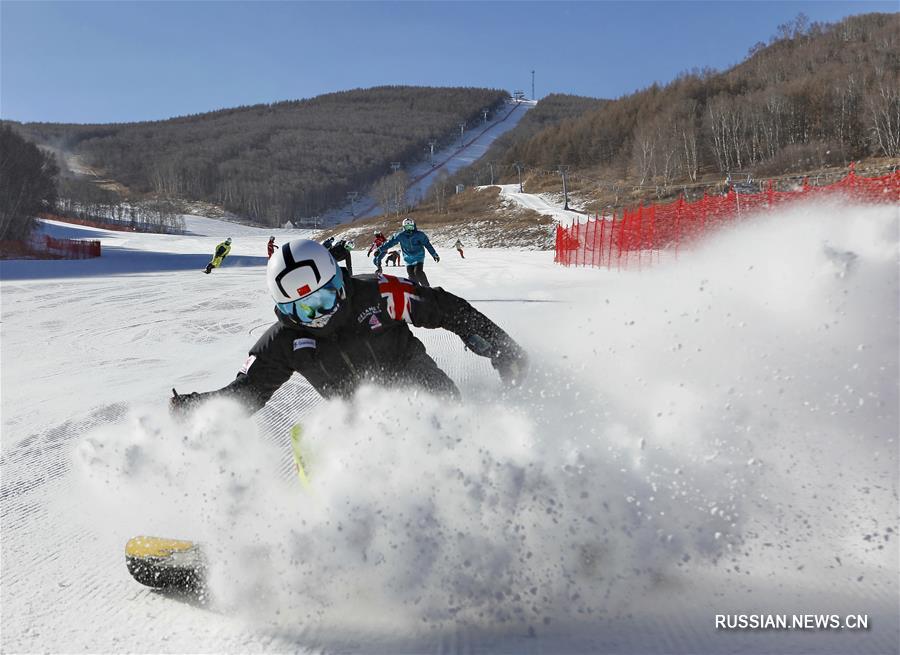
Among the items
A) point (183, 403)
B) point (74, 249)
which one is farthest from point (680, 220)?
point (74, 249)

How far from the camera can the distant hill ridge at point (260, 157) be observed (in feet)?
457

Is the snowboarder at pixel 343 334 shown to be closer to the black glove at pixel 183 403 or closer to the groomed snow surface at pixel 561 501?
the black glove at pixel 183 403

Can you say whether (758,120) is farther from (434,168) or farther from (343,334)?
(434,168)

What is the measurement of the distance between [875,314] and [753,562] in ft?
6.40

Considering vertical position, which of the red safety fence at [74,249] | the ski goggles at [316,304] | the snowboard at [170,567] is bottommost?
Answer: the snowboard at [170,567]

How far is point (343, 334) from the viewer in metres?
3.52

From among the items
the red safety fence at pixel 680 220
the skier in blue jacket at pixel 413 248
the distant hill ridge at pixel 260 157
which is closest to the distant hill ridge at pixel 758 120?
the red safety fence at pixel 680 220

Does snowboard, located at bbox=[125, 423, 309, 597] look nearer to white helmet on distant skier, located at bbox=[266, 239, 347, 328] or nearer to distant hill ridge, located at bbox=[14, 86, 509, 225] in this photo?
white helmet on distant skier, located at bbox=[266, 239, 347, 328]

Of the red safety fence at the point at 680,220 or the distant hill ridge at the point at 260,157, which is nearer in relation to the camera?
the red safety fence at the point at 680,220

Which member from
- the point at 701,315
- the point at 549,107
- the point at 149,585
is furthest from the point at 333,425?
the point at 549,107

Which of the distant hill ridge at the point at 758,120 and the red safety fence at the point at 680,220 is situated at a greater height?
the distant hill ridge at the point at 758,120

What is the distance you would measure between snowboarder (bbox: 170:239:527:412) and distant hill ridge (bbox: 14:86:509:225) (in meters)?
131

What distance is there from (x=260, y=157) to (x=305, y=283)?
17838cm

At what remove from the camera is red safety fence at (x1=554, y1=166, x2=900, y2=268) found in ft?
37.9
